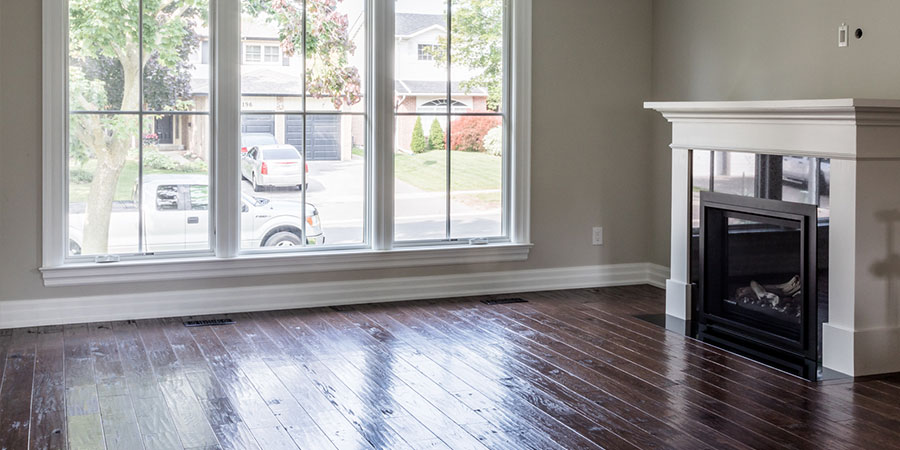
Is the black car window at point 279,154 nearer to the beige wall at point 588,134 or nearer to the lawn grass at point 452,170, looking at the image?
the lawn grass at point 452,170

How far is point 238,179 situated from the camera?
5359 millimetres

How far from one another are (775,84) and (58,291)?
408 cm

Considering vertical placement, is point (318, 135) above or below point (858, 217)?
above

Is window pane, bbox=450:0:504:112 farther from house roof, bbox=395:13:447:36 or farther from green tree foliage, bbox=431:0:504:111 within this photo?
house roof, bbox=395:13:447:36

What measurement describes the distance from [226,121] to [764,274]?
301 centimetres

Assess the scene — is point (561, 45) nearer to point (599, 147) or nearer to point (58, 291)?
point (599, 147)

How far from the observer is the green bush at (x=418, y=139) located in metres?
5.82

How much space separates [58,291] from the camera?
5.04 metres

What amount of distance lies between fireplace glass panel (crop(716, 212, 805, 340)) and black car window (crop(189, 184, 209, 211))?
→ 286cm

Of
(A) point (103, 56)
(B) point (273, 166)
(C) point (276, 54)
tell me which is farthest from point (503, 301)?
(A) point (103, 56)

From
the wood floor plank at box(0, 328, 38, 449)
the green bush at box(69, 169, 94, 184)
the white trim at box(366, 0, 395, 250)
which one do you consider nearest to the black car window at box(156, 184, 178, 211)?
the green bush at box(69, 169, 94, 184)

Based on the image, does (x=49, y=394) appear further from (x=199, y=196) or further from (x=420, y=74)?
(x=420, y=74)

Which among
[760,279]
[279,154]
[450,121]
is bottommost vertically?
[760,279]

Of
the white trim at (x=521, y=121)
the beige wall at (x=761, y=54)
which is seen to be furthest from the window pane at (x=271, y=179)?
the beige wall at (x=761, y=54)
